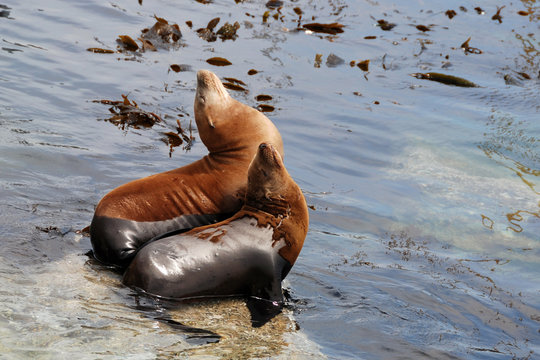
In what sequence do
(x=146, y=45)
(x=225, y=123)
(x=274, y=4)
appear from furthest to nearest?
(x=274, y=4) < (x=146, y=45) < (x=225, y=123)

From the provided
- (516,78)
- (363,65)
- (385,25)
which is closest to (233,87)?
(363,65)

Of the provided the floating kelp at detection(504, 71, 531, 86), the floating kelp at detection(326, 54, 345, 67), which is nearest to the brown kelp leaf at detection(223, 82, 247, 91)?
the floating kelp at detection(326, 54, 345, 67)

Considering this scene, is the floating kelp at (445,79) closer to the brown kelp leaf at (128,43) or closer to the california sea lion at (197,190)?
the brown kelp leaf at (128,43)

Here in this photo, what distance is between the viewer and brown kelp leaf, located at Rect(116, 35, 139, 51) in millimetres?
11945

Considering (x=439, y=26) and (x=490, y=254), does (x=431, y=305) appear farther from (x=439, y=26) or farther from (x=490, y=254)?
(x=439, y=26)

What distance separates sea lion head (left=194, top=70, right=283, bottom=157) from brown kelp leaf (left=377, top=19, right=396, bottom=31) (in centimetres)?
958

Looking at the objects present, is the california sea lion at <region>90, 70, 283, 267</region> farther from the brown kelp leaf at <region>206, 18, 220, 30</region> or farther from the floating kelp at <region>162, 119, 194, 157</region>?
the brown kelp leaf at <region>206, 18, 220, 30</region>

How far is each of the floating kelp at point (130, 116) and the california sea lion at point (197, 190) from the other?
3.55 meters

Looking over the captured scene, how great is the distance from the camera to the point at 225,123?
5605 millimetres

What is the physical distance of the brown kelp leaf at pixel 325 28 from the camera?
14.2m

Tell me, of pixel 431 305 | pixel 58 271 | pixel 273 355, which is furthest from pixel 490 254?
pixel 58 271

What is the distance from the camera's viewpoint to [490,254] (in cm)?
729

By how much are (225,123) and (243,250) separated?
4.13 feet

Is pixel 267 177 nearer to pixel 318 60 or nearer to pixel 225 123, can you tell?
pixel 225 123
